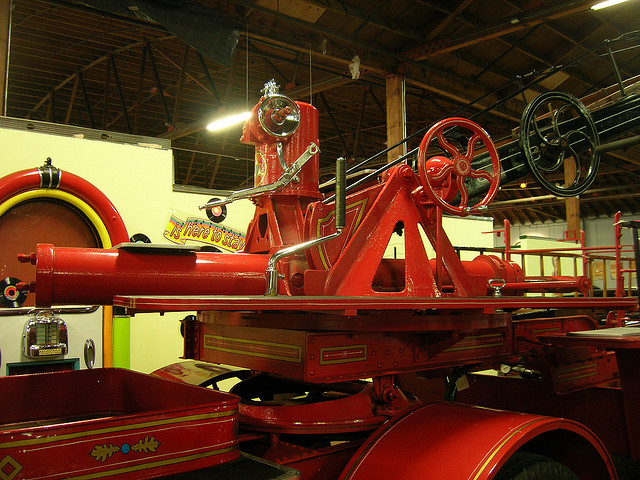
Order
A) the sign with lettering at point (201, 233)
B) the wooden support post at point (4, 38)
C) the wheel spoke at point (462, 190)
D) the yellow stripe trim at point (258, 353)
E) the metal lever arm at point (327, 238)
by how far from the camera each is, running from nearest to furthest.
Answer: the metal lever arm at point (327, 238)
the yellow stripe trim at point (258, 353)
the wheel spoke at point (462, 190)
the wooden support post at point (4, 38)
the sign with lettering at point (201, 233)

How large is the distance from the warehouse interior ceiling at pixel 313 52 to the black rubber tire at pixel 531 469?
270cm

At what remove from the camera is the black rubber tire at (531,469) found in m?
2.06

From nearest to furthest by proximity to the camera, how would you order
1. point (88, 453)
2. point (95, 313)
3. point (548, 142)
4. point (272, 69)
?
1. point (88, 453)
2. point (548, 142)
3. point (95, 313)
4. point (272, 69)

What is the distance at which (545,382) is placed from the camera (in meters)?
3.15

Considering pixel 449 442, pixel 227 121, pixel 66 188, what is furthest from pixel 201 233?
pixel 449 442

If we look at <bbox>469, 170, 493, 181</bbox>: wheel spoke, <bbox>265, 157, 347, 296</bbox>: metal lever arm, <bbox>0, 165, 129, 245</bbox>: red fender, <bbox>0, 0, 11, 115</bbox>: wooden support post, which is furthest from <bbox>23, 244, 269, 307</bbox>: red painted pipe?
<bbox>0, 0, 11, 115</bbox>: wooden support post

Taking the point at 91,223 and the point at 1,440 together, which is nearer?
the point at 1,440

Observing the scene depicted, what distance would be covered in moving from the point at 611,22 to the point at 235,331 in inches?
318

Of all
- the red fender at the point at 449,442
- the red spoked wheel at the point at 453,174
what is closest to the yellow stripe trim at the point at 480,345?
the red fender at the point at 449,442

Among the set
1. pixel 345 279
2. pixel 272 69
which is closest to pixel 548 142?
pixel 345 279

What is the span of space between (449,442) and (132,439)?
111 centimetres

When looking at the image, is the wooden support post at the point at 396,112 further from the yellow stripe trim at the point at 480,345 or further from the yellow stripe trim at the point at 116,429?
the yellow stripe trim at the point at 116,429

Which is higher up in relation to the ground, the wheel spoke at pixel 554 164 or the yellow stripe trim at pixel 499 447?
the wheel spoke at pixel 554 164

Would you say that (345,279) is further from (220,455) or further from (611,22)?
(611,22)
